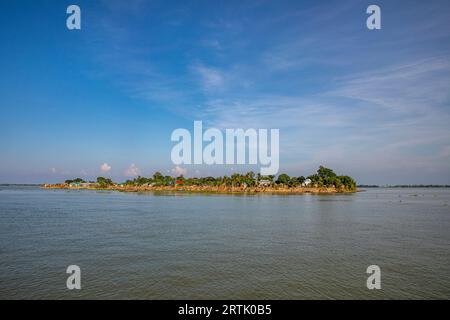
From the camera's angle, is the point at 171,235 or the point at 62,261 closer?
the point at 62,261

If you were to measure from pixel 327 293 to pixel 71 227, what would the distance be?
115ft

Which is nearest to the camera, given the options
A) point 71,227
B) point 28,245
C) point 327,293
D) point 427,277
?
point 327,293

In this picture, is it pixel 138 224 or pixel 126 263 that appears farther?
pixel 138 224

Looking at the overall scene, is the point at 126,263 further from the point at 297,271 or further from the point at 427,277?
the point at 427,277

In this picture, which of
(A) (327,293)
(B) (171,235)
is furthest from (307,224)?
(A) (327,293)

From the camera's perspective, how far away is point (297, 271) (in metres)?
21.0

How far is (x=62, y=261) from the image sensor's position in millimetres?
23000
